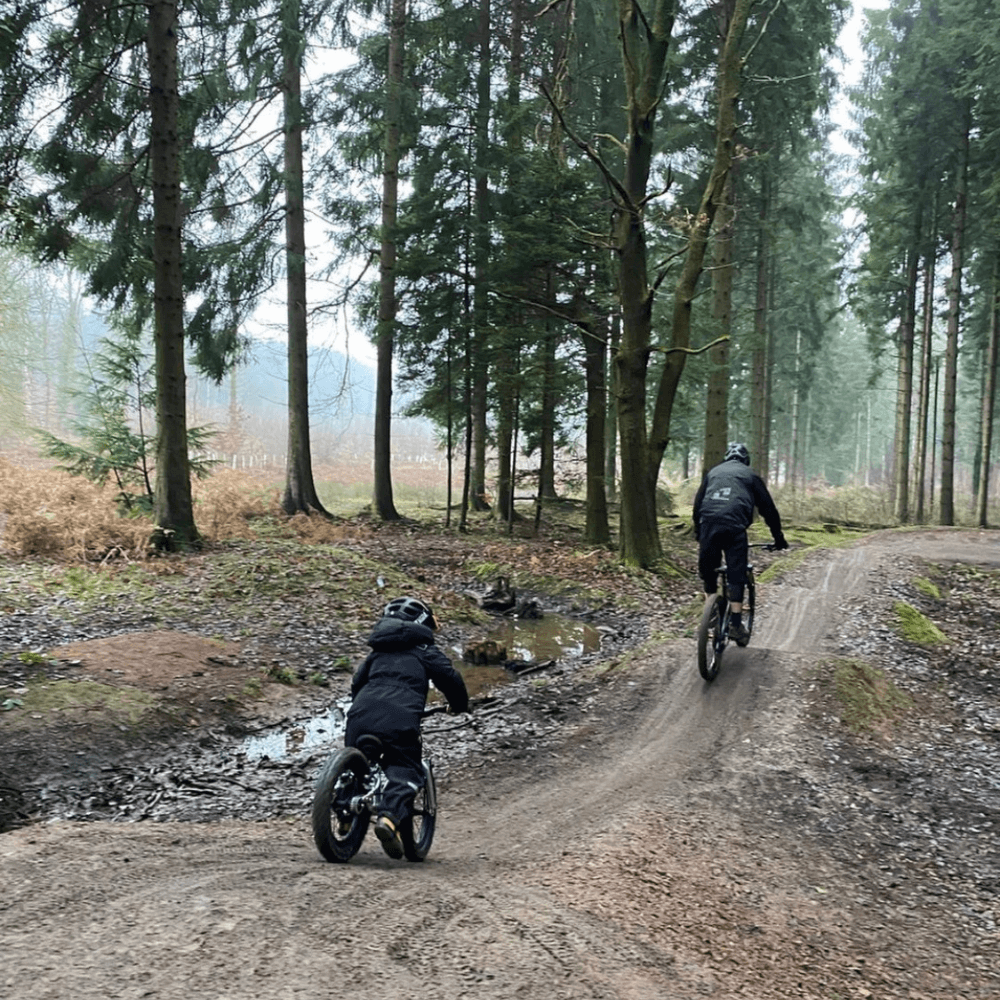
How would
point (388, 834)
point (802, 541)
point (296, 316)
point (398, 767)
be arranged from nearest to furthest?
point (388, 834), point (398, 767), point (802, 541), point (296, 316)

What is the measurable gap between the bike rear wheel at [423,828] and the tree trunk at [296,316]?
1554 cm

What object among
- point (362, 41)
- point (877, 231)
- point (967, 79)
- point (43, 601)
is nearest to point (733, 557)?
point (43, 601)

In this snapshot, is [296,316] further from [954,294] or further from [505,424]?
[954,294]

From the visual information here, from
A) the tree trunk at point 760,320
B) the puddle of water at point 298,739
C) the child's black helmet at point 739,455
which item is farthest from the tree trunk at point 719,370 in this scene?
the puddle of water at point 298,739

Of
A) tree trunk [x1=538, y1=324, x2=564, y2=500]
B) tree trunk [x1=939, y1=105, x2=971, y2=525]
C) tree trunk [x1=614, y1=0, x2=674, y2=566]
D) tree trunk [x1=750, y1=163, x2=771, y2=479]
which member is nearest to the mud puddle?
tree trunk [x1=614, y1=0, x2=674, y2=566]

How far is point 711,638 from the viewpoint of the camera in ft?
25.3

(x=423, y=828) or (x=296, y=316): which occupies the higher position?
(x=296, y=316)

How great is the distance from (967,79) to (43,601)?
84.9ft

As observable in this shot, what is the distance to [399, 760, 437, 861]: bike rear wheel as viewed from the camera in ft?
14.1

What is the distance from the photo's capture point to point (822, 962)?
11.2 ft

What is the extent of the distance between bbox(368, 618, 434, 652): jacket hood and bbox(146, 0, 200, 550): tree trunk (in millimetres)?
9710

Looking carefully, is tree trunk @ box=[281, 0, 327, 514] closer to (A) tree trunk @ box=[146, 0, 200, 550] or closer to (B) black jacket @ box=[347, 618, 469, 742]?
(A) tree trunk @ box=[146, 0, 200, 550]

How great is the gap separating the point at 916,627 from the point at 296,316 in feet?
53.4

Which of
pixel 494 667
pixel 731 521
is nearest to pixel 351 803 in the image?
pixel 731 521
